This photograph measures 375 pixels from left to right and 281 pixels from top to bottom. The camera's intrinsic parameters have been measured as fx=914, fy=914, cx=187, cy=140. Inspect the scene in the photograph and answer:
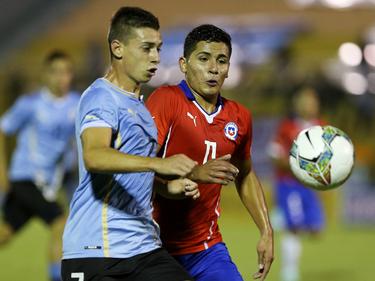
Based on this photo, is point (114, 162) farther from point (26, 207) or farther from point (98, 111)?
point (26, 207)

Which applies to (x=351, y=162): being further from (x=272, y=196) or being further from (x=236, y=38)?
(x=236, y=38)

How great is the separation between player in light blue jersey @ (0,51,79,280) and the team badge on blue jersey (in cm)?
398

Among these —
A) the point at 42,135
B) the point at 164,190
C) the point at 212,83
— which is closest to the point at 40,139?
the point at 42,135

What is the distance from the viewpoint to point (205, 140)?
585 cm

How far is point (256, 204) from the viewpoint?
241 inches

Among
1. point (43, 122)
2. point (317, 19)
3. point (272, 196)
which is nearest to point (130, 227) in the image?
point (43, 122)

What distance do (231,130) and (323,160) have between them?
69cm

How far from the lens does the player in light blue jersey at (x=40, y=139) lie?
9.58 m

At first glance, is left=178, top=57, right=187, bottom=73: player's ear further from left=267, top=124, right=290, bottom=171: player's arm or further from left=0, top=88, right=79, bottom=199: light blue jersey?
left=267, top=124, right=290, bottom=171: player's arm

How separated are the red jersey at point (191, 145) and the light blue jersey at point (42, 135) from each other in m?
4.09

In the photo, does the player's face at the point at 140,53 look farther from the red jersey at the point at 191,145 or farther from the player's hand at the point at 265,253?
the player's hand at the point at 265,253

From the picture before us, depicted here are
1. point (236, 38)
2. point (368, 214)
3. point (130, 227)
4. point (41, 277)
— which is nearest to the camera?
point (130, 227)

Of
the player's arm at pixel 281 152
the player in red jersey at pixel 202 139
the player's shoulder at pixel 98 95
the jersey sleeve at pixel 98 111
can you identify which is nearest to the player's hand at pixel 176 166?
the jersey sleeve at pixel 98 111

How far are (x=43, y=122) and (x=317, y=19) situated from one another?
62.3 ft
